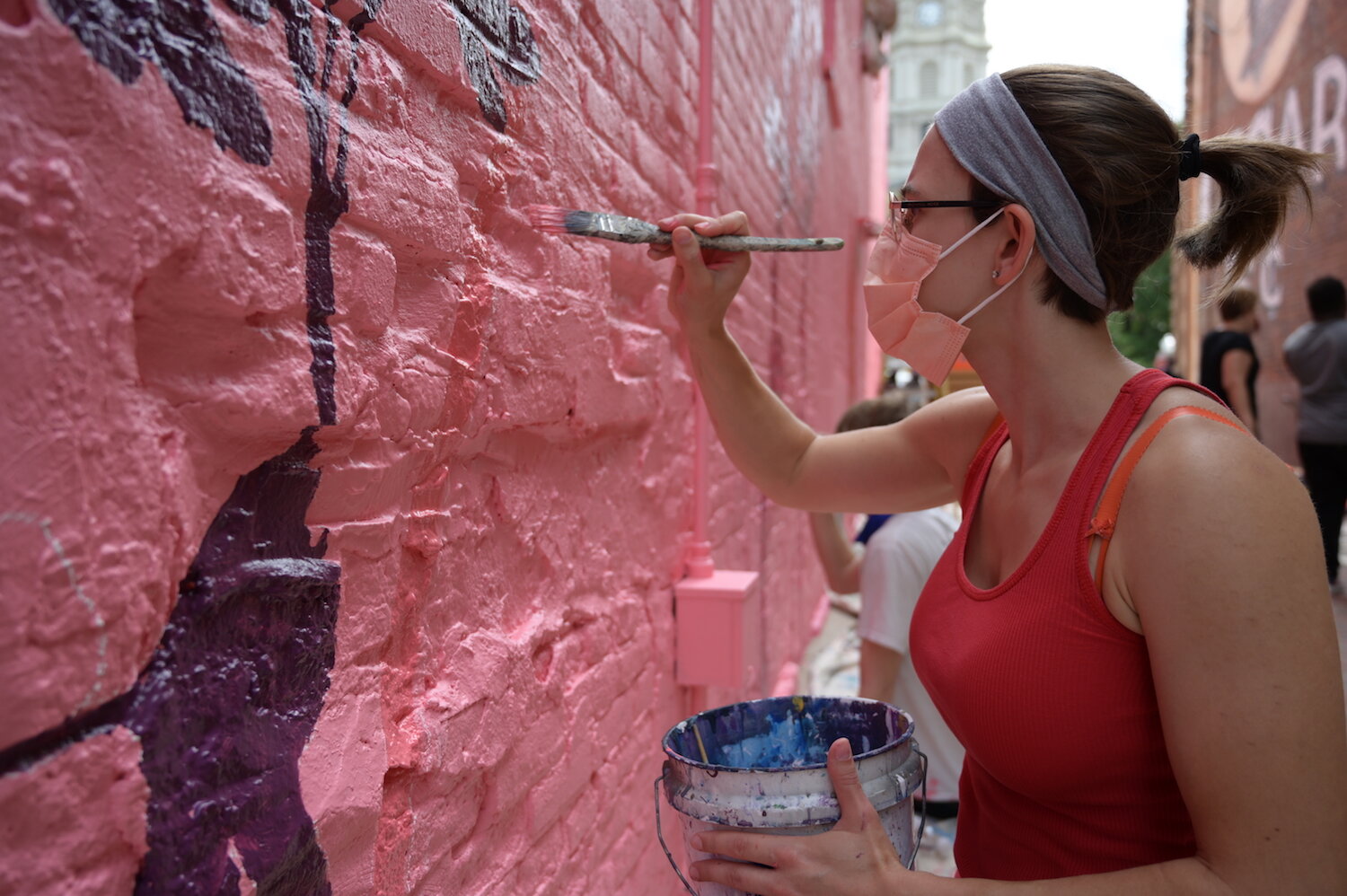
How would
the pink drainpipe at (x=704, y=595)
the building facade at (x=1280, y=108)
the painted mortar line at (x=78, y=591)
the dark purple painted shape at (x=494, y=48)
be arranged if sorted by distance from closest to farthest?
1. the painted mortar line at (x=78, y=591)
2. the dark purple painted shape at (x=494, y=48)
3. the pink drainpipe at (x=704, y=595)
4. the building facade at (x=1280, y=108)

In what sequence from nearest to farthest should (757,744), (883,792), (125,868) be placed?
1. (125,868)
2. (883,792)
3. (757,744)

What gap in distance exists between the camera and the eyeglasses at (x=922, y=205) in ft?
4.40

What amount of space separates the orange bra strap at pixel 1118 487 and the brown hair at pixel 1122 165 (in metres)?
0.25

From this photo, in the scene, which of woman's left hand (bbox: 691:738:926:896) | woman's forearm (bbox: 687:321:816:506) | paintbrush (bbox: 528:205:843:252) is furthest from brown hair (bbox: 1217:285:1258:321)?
woman's left hand (bbox: 691:738:926:896)

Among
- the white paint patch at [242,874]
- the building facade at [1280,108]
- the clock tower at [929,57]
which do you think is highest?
the clock tower at [929,57]

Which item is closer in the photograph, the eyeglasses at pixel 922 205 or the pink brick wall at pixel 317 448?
the pink brick wall at pixel 317 448

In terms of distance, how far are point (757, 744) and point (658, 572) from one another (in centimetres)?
83

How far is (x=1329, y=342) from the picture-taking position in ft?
17.7

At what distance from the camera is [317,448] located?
938mm

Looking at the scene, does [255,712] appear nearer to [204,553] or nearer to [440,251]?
[204,553]

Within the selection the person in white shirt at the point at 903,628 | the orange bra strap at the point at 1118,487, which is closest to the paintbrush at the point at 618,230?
the orange bra strap at the point at 1118,487

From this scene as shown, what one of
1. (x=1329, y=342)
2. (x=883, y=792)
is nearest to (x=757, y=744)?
(x=883, y=792)

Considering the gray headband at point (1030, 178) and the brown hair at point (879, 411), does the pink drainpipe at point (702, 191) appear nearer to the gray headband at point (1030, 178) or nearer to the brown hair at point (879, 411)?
the brown hair at point (879, 411)

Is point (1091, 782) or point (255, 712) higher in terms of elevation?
point (255, 712)
